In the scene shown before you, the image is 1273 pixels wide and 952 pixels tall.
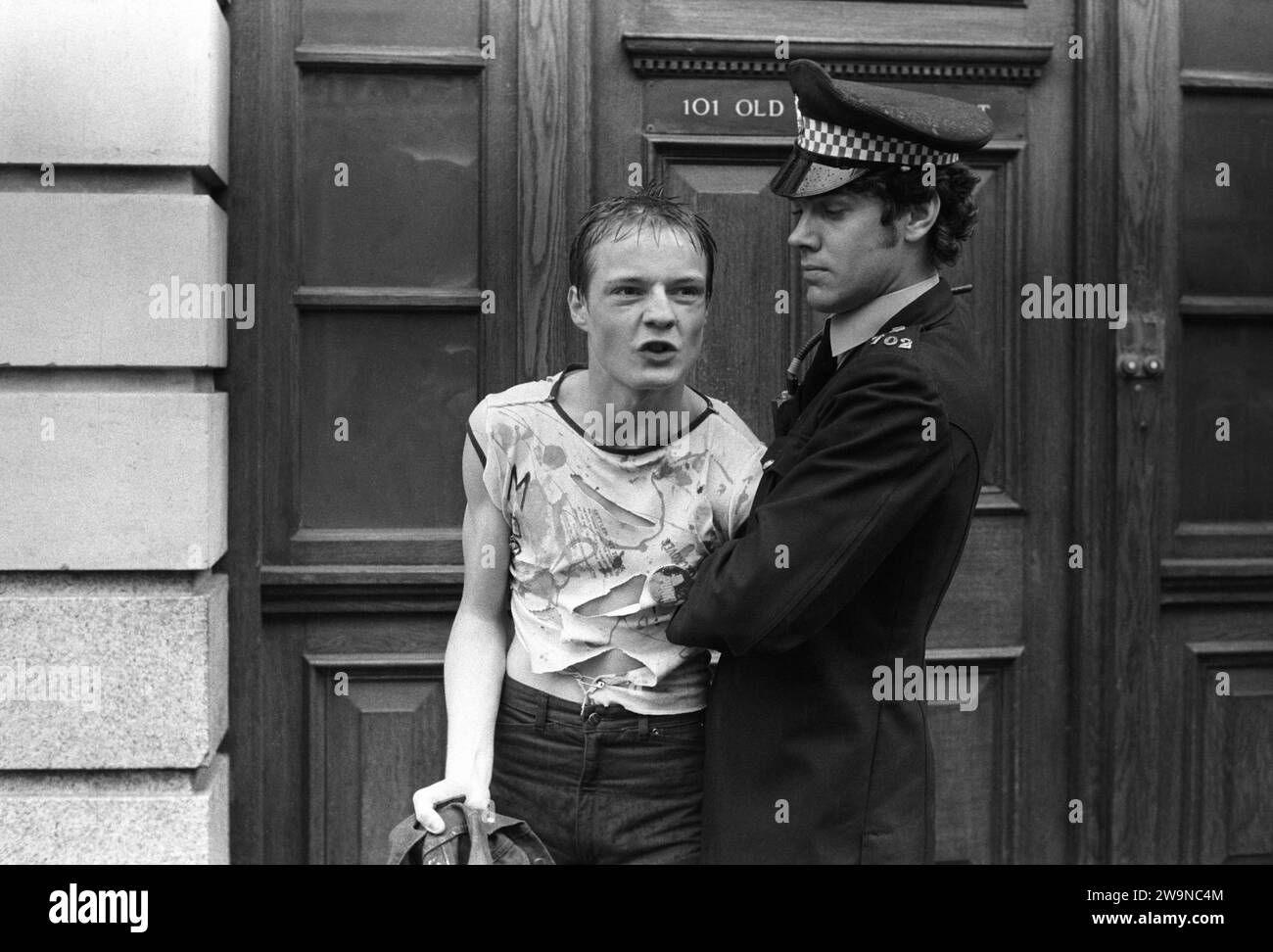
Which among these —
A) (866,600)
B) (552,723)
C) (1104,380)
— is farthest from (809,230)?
(1104,380)

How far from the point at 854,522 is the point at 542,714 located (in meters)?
0.62

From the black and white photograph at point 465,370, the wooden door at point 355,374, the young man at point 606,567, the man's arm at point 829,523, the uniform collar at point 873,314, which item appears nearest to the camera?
the man's arm at point 829,523

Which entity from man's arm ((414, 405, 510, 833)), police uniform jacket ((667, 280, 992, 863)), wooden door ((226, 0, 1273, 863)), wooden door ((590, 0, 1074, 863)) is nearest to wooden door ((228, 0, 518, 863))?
wooden door ((226, 0, 1273, 863))

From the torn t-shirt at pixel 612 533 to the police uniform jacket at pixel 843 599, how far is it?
90 mm

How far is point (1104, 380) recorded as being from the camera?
3770 millimetres

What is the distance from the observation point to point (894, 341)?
2.15 meters

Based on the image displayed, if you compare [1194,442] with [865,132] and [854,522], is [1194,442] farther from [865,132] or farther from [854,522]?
[854,522]

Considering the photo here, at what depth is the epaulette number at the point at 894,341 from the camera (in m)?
2.14

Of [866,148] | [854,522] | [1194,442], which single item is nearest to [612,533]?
[854,522]

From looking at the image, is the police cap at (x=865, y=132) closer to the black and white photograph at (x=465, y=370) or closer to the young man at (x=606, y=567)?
the young man at (x=606, y=567)

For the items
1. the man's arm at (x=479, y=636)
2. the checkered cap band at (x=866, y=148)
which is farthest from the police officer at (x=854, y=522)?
the man's arm at (x=479, y=636)

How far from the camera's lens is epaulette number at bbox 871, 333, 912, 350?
2137 mm
